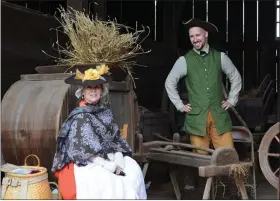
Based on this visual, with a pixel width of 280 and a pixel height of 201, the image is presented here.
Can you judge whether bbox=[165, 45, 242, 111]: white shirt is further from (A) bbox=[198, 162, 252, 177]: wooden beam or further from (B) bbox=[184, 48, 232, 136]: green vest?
(A) bbox=[198, 162, 252, 177]: wooden beam

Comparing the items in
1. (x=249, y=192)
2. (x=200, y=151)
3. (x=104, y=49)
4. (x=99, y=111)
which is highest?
(x=104, y=49)

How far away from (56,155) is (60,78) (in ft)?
2.50

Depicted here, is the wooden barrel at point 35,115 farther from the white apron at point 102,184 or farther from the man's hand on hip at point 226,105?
the man's hand on hip at point 226,105

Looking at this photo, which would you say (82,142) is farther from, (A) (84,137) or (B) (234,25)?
(B) (234,25)

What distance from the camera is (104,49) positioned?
14.4 ft

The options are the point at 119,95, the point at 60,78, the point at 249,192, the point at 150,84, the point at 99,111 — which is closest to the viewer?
the point at 99,111

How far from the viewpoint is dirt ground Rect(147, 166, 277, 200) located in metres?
5.64

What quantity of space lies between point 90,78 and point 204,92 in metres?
1.53

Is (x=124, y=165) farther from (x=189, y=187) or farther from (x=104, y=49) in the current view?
(x=189, y=187)

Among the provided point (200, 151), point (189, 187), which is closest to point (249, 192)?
point (189, 187)

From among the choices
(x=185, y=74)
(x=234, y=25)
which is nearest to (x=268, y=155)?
(x=185, y=74)

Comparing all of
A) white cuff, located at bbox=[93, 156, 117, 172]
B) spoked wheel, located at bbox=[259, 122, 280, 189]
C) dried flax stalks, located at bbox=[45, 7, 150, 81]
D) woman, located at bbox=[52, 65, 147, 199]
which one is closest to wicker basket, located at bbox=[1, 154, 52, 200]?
woman, located at bbox=[52, 65, 147, 199]

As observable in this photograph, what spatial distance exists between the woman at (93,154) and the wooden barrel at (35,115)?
240 millimetres

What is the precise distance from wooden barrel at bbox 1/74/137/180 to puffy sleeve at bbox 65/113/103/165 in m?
0.33
